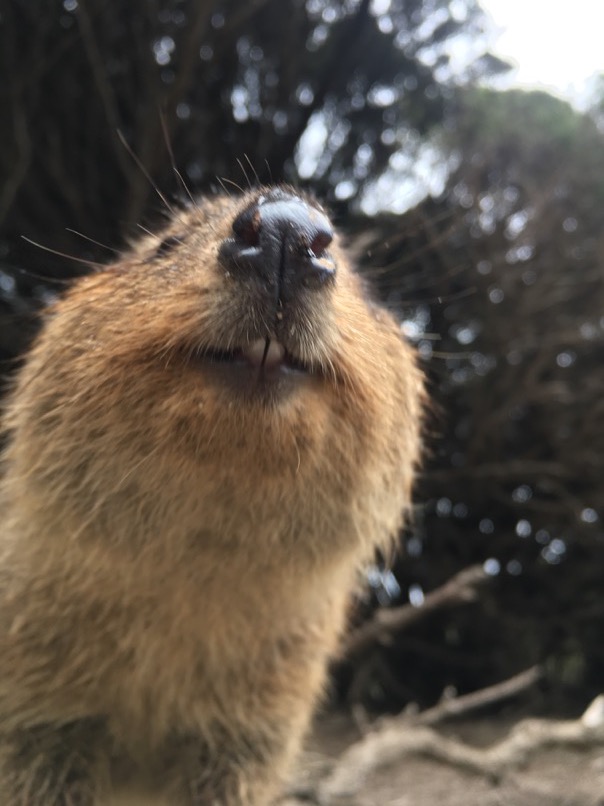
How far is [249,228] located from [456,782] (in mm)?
2673

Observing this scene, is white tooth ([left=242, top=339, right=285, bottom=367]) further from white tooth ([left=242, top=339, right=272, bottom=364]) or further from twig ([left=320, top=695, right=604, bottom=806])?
twig ([left=320, top=695, right=604, bottom=806])

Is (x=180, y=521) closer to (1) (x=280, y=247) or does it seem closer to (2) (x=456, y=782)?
(1) (x=280, y=247)

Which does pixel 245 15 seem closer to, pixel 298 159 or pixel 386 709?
pixel 298 159

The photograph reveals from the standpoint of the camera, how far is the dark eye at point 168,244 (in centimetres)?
128

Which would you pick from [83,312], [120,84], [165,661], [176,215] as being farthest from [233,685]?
[120,84]

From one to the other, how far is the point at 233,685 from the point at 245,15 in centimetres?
313

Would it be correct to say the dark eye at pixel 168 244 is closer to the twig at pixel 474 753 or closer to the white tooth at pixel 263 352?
the white tooth at pixel 263 352

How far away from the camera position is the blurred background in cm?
349

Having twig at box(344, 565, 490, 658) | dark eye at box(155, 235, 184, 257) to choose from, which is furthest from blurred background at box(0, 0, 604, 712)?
dark eye at box(155, 235, 184, 257)

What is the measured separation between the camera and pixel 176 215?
1.58 metres

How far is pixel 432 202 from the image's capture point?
338 centimetres

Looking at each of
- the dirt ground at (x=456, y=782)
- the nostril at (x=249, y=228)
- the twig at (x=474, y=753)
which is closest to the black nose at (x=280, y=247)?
the nostril at (x=249, y=228)

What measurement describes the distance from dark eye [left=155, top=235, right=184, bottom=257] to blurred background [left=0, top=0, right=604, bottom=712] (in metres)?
1.73

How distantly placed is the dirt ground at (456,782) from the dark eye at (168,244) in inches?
62.5
